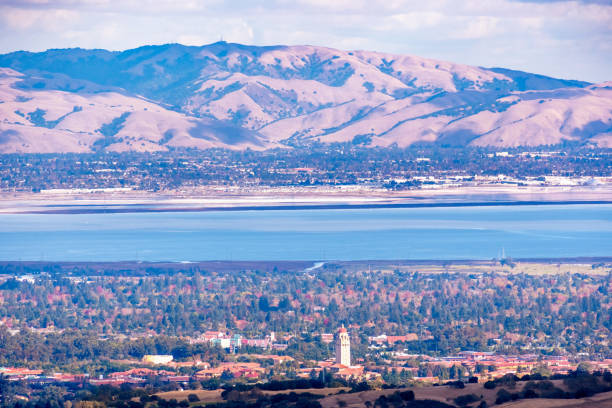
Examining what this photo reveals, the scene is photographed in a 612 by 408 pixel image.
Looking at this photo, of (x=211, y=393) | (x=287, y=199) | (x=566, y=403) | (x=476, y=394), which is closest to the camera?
(x=566, y=403)

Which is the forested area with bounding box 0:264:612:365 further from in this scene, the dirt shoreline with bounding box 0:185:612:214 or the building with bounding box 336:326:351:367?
the dirt shoreline with bounding box 0:185:612:214

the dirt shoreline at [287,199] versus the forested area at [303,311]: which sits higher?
the dirt shoreline at [287,199]

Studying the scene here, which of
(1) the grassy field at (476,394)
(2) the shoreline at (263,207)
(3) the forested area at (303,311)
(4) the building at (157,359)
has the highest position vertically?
(1) the grassy field at (476,394)

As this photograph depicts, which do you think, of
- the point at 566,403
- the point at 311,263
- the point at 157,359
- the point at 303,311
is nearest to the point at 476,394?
the point at 566,403

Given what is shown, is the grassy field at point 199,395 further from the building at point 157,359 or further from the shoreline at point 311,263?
the shoreline at point 311,263

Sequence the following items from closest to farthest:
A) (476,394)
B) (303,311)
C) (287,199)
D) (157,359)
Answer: (476,394)
(157,359)
(303,311)
(287,199)

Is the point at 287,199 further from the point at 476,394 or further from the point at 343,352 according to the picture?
the point at 476,394

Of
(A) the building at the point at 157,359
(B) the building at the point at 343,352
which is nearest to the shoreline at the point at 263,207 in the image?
(A) the building at the point at 157,359

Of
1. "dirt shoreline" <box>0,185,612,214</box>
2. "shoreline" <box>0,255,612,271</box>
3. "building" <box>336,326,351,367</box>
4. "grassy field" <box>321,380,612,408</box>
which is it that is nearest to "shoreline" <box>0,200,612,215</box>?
"dirt shoreline" <box>0,185,612,214</box>
